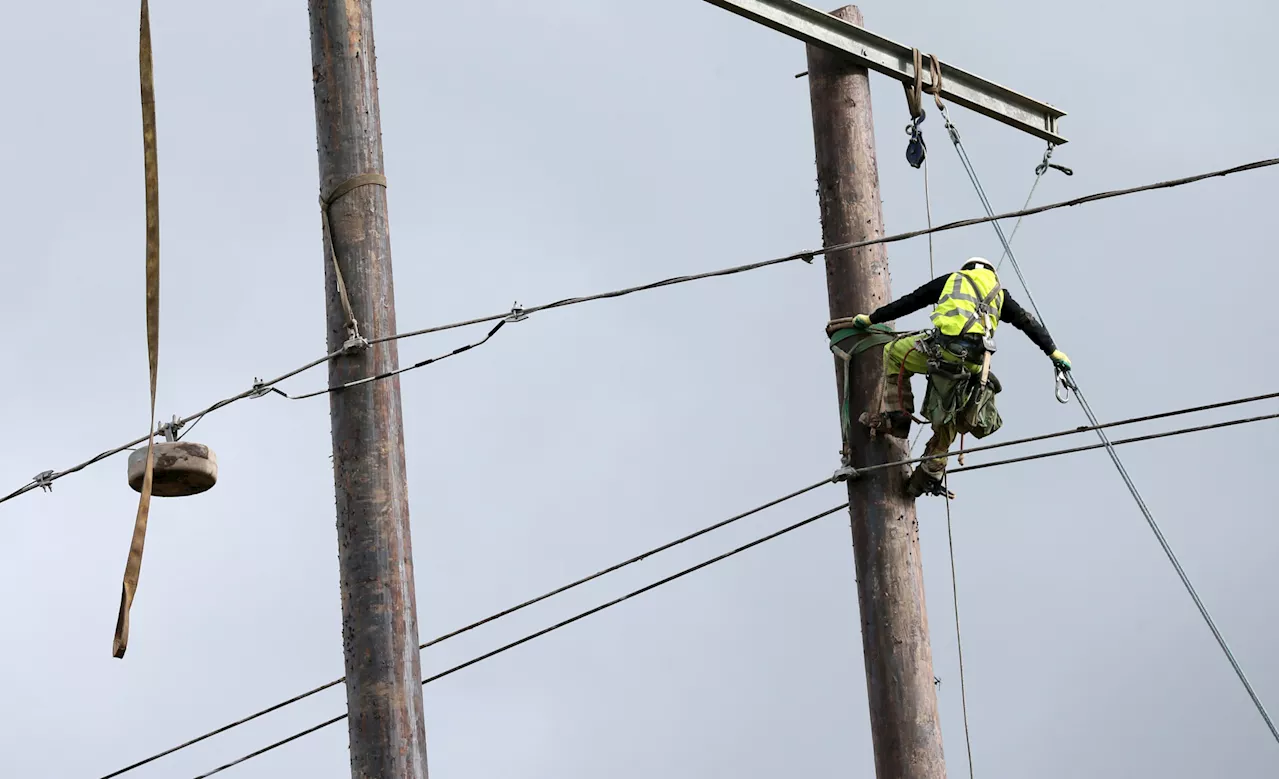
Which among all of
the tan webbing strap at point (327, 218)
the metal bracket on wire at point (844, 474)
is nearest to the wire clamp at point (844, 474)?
the metal bracket on wire at point (844, 474)

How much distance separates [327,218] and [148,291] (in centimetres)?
72

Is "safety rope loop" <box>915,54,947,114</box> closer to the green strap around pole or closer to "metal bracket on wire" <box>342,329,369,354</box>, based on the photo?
the green strap around pole

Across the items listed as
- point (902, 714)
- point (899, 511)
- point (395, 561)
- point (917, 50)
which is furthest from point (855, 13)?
point (395, 561)

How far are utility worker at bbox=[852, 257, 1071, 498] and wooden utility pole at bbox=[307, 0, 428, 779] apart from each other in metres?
2.56

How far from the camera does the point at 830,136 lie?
10055 mm

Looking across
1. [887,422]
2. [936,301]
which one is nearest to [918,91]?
[936,301]

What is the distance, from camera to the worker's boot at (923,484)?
31.6ft

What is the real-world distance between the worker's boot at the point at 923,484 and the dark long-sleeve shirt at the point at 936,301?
0.70 metres

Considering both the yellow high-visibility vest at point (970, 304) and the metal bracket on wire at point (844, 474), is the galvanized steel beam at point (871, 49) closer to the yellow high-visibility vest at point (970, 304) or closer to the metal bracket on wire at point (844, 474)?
the yellow high-visibility vest at point (970, 304)

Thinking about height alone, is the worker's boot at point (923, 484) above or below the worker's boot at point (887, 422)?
below

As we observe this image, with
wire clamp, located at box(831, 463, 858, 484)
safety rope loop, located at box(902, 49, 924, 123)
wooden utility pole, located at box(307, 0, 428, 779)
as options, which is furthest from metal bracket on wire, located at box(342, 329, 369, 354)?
safety rope loop, located at box(902, 49, 924, 123)

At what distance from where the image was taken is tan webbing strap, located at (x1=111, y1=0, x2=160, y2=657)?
25.8 ft

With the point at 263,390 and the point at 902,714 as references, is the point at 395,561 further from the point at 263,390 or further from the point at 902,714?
the point at 902,714

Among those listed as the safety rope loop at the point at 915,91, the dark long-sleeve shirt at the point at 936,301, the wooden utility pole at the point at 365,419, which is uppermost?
the safety rope loop at the point at 915,91
